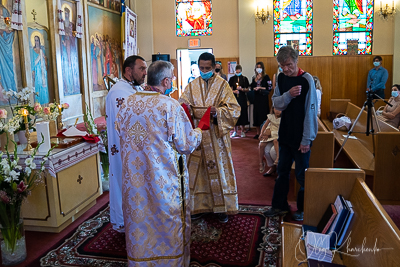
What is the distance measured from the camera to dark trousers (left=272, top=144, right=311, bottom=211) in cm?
367

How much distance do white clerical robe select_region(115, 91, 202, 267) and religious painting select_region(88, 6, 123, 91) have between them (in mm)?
6982

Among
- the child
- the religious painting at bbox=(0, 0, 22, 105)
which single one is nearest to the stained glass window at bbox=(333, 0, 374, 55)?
the child

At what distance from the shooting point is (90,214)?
14.5 feet

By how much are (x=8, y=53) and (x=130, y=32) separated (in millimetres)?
4978

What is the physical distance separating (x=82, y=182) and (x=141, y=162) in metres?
1.96

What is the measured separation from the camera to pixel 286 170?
384 cm

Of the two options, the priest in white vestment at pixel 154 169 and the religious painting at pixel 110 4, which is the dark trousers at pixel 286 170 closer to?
the priest in white vestment at pixel 154 169

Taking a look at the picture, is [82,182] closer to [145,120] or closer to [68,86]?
[145,120]

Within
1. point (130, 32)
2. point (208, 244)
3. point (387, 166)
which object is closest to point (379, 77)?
point (387, 166)

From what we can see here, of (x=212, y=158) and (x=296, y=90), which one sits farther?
(x=212, y=158)

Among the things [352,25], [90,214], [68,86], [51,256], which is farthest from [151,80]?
[352,25]

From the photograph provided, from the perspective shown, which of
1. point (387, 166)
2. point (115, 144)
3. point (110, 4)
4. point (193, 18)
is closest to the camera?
point (115, 144)

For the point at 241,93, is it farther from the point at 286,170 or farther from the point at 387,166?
the point at 286,170

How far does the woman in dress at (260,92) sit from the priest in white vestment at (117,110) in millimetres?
6038
